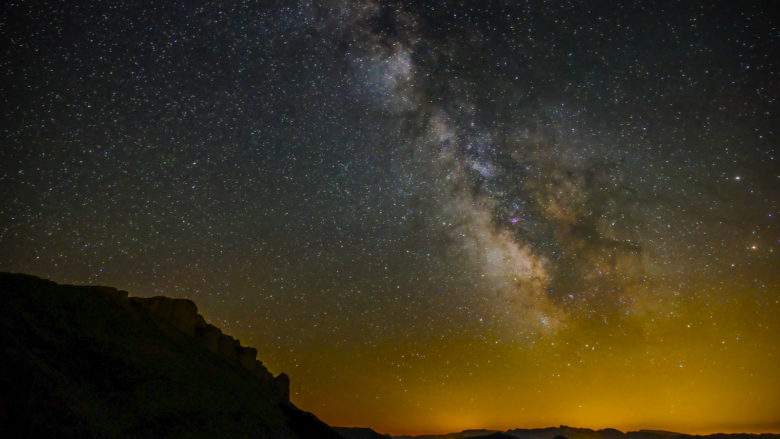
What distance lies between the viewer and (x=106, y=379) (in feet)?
40.2

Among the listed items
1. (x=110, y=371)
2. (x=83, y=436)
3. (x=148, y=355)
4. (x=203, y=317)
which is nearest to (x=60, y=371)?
(x=110, y=371)

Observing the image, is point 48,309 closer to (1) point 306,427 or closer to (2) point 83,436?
(2) point 83,436

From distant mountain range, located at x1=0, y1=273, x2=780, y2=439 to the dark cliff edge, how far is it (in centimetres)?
3

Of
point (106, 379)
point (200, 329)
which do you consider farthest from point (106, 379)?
point (200, 329)

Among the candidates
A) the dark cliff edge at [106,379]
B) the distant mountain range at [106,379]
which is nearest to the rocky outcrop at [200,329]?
the distant mountain range at [106,379]

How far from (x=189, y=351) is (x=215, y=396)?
19.0ft

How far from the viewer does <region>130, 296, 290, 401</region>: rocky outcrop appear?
2633 cm

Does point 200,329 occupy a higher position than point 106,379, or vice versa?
point 200,329

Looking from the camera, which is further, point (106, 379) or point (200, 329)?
point (200, 329)

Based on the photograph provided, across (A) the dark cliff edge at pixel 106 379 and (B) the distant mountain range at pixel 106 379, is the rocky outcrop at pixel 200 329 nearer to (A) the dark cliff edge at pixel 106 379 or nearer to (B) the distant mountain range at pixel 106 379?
(B) the distant mountain range at pixel 106 379

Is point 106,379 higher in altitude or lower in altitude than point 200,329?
lower

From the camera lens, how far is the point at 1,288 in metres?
13.2

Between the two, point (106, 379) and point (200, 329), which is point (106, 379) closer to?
point (106, 379)

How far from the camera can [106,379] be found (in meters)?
12.3
